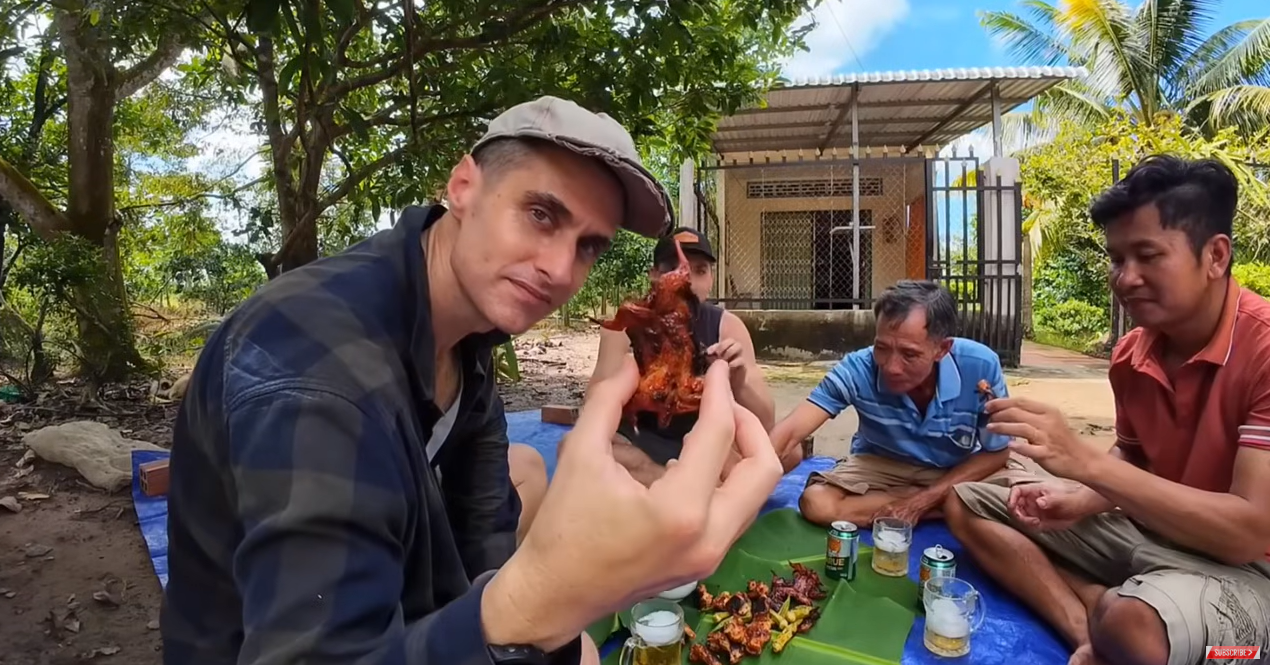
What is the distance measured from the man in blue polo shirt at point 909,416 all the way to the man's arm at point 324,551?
9.80ft

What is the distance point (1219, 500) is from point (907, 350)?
147 cm

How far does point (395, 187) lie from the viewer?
559 cm

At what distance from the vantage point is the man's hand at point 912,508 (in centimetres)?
384

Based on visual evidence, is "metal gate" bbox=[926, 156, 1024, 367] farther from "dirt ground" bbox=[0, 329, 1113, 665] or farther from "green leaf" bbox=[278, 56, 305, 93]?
"green leaf" bbox=[278, 56, 305, 93]

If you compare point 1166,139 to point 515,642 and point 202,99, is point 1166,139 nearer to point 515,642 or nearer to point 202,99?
point 515,642

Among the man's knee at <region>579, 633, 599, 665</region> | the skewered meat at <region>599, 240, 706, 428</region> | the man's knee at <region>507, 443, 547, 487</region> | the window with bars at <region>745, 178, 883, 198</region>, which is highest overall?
the window with bars at <region>745, 178, 883, 198</region>

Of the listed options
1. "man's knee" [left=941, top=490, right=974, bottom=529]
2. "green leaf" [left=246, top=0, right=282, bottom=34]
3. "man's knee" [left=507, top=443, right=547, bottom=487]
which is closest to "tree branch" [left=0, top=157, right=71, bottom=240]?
"green leaf" [left=246, top=0, right=282, bottom=34]

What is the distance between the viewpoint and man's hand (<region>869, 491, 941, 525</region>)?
3838 mm

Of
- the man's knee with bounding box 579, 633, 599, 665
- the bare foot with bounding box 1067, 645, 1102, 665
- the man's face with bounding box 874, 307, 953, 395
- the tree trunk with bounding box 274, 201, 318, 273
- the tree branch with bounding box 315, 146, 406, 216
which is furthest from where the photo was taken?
the tree branch with bounding box 315, 146, 406, 216

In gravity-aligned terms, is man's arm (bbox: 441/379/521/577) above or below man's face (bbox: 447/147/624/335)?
below

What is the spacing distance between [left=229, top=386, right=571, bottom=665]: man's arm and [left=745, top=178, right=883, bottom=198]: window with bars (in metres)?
13.7

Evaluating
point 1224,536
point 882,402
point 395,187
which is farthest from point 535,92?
point 1224,536

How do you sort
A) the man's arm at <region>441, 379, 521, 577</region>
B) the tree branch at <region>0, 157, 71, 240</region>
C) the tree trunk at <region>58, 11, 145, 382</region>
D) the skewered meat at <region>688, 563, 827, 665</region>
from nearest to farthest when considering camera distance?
the man's arm at <region>441, 379, 521, 577</region>, the skewered meat at <region>688, 563, 827, 665</region>, the tree trunk at <region>58, 11, 145, 382</region>, the tree branch at <region>0, 157, 71, 240</region>

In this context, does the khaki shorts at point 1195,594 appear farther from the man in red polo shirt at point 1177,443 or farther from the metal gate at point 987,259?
the metal gate at point 987,259
